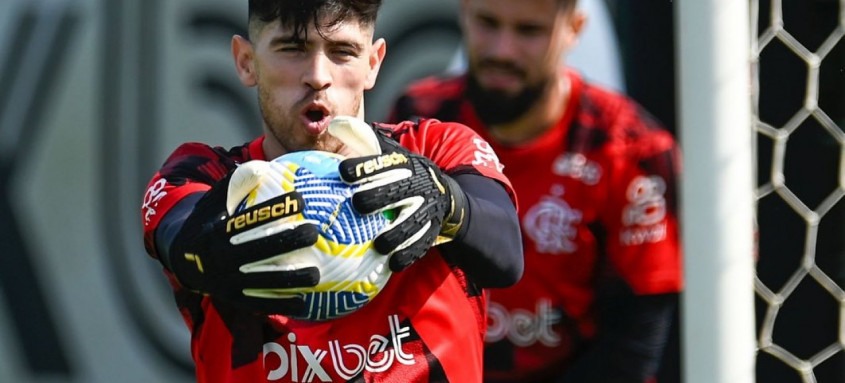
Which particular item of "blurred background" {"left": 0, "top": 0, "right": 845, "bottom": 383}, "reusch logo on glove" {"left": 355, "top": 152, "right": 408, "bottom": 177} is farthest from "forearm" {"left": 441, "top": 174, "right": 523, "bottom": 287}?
"blurred background" {"left": 0, "top": 0, "right": 845, "bottom": 383}

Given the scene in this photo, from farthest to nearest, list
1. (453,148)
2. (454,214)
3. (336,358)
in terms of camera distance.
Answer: (453,148) < (336,358) < (454,214)

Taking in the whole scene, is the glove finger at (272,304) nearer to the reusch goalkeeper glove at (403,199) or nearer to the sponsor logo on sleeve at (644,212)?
the reusch goalkeeper glove at (403,199)

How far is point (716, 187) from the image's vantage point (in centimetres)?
147

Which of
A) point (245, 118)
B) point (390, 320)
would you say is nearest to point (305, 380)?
point (390, 320)

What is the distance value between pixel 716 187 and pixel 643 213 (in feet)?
4.49

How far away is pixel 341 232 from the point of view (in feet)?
4.00

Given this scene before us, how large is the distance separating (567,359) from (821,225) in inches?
28.4

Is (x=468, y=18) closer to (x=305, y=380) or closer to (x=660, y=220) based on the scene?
(x=660, y=220)

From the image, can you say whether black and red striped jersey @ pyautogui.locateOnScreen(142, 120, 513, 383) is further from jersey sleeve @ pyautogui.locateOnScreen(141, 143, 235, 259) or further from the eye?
the eye

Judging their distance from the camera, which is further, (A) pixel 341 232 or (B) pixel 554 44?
(B) pixel 554 44

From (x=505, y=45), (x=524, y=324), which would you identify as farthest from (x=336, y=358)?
(x=505, y=45)

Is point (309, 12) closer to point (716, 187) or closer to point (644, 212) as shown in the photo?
point (716, 187)

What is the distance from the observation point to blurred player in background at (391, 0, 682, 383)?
9.21 ft

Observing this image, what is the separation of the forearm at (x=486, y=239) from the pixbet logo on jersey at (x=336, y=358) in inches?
4.5
